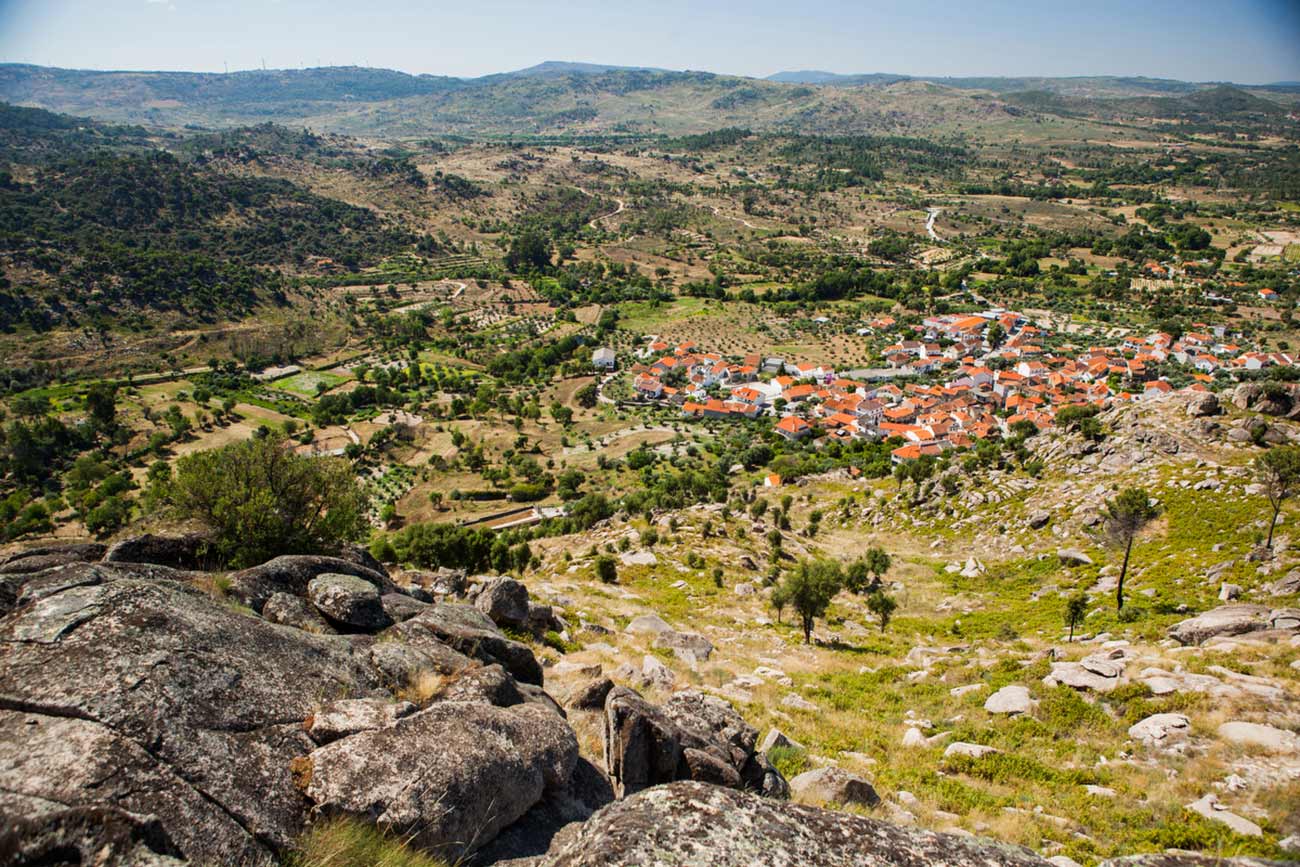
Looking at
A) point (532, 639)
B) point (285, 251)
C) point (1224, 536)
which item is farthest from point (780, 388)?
point (285, 251)

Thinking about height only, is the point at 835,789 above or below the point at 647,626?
above

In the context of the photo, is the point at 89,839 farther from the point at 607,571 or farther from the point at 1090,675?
the point at 607,571

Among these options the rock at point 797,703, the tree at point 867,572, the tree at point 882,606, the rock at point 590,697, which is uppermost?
the rock at point 590,697

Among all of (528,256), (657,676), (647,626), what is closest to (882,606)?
(647,626)

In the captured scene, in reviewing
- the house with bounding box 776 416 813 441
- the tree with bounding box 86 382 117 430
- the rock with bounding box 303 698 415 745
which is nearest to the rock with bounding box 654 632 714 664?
the rock with bounding box 303 698 415 745

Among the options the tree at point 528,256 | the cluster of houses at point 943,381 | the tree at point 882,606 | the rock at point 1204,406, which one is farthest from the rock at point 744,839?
the tree at point 528,256

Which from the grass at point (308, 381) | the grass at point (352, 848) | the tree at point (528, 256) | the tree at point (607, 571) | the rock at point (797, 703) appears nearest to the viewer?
the grass at point (352, 848)

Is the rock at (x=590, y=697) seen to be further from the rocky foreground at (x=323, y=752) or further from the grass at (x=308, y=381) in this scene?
the grass at (x=308, y=381)
